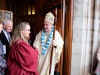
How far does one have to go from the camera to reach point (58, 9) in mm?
2455

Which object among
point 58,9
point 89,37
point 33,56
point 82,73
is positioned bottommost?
point 82,73

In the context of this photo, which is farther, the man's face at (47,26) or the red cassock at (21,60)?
the man's face at (47,26)

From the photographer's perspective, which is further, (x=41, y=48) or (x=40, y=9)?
(x=40, y=9)

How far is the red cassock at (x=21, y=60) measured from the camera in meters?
1.77

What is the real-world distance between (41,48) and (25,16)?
177cm

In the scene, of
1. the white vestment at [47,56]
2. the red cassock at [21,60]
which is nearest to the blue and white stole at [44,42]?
the white vestment at [47,56]

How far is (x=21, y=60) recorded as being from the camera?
1770mm

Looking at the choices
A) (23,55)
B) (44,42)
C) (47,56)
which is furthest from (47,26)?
(23,55)

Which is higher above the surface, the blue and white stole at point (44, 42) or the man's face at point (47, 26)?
the man's face at point (47, 26)

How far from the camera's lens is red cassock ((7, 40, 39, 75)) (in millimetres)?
1767

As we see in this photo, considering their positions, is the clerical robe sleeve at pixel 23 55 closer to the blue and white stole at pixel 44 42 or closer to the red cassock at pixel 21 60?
the red cassock at pixel 21 60

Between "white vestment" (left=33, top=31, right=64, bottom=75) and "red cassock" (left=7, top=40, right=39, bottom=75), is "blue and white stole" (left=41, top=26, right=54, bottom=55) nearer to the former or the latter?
"white vestment" (left=33, top=31, right=64, bottom=75)

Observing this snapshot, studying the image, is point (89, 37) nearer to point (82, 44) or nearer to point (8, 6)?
point (82, 44)

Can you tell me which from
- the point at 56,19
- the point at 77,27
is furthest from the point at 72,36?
the point at 56,19
